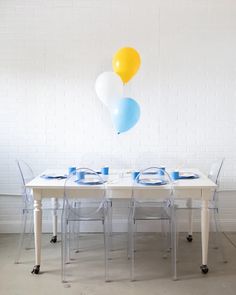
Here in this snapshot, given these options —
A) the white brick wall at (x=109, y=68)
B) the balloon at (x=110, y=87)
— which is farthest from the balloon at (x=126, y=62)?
the white brick wall at (x=109, y=68)

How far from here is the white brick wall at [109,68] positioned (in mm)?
4223

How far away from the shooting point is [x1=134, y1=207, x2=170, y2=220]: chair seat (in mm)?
3271

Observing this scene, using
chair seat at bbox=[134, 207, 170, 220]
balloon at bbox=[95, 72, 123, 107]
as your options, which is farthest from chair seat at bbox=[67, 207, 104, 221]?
balloon at bbox=[95, 72, 123, 107]

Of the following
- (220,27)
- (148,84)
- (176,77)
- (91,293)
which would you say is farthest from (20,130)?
(220,27)

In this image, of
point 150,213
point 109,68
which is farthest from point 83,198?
point 109,68

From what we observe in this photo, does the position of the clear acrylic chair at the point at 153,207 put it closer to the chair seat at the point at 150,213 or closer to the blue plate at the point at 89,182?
the chair seat at the point at 150,213

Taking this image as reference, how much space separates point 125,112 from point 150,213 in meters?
0.92

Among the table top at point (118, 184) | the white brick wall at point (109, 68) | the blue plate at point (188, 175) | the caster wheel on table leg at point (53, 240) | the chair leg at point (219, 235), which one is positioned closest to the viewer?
the table top at point (118, 184)

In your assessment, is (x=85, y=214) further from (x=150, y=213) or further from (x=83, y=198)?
(x=150, y=213)

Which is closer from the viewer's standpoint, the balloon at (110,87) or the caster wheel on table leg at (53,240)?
the balloon at (110,87)

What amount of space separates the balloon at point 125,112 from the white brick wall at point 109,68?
645 millimetres

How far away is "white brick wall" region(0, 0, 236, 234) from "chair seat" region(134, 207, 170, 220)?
90cm

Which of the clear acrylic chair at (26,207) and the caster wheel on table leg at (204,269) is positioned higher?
the clear acrylic chair at (26,207)

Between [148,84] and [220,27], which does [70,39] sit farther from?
[220,27]
